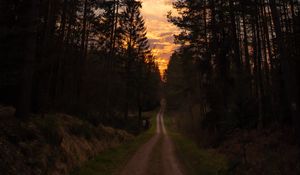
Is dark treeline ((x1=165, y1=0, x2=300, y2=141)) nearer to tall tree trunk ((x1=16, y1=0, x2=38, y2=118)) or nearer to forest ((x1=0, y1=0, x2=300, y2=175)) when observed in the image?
forest ((x1=0, y1=0, x2=300, y2=175))

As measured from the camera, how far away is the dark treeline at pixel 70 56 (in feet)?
33.5

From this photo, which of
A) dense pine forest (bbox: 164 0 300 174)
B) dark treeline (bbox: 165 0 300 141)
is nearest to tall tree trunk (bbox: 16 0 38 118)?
Answer: dense pine forest (bbox: 164 0 300 174)

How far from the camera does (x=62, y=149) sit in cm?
1058

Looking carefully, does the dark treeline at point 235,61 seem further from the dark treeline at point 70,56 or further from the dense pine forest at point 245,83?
the dark treeline at point 70,56

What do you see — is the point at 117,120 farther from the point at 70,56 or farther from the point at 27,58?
the point at 27,58

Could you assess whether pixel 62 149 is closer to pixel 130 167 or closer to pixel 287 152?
pixel 130 167

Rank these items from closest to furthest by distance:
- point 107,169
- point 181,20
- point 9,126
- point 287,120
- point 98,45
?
point 9,126 < point 107,169 < point 287,120 < point 181,20 < point 98,45

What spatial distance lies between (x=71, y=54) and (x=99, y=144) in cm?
1064

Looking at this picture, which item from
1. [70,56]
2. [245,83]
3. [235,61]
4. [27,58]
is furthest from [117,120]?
[27,58]

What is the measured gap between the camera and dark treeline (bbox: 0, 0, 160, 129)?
1021 cm

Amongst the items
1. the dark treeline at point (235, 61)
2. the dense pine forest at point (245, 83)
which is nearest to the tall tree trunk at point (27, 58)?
the dense pine forest at point (245, 83)

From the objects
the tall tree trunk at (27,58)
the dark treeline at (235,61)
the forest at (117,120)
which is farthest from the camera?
the dark treeline at (235,61)

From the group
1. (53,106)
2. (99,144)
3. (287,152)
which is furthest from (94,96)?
(287,152)

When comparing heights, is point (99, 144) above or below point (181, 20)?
below
